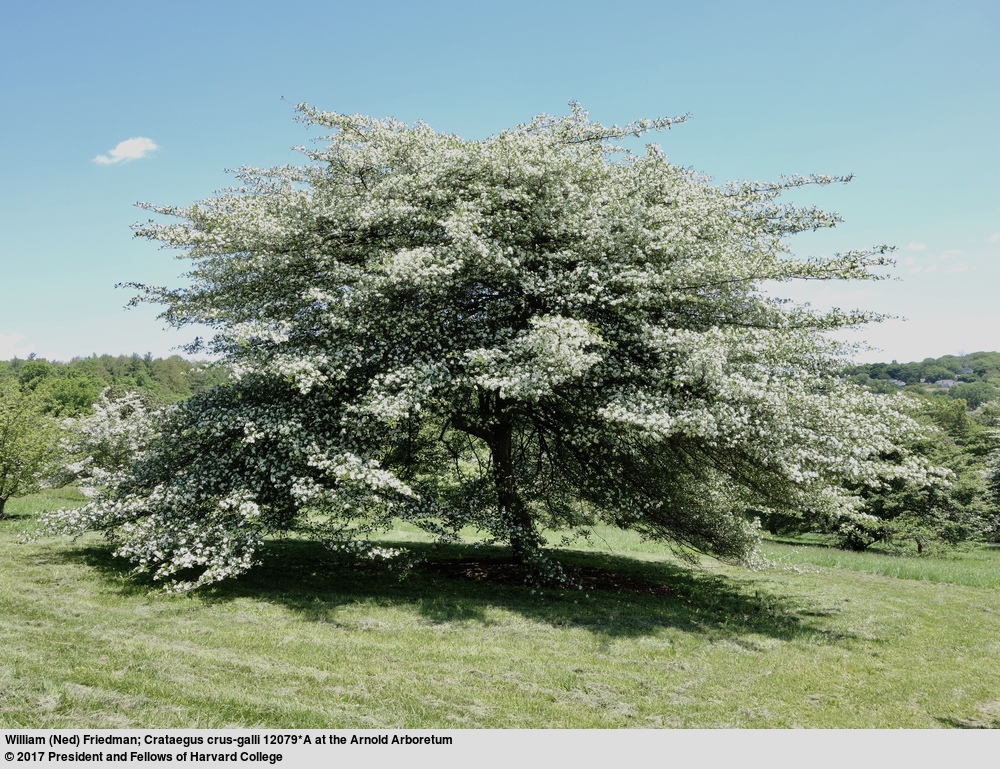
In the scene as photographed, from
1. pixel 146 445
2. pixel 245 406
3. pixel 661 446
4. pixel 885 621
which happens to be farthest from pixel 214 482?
pixel 885 621

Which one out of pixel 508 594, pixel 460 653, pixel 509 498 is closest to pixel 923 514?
pixel 509 498

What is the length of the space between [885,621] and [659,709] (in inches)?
371

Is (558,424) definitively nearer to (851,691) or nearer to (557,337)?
(557,337)

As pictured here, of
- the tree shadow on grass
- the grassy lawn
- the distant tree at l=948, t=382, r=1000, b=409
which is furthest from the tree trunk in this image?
the distant tree at l=948, t=382, r=1000, b=409

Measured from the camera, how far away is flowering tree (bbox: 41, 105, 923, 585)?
40.8 ft

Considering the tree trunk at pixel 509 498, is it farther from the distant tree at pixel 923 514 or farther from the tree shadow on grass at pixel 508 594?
the distant tree at pixel 923 514

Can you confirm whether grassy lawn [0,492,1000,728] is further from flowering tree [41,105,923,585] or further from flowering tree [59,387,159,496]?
flowering tree [59,387,159,496]

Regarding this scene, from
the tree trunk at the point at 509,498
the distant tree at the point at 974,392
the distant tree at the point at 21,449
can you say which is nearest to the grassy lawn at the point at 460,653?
the tree trunk at the point at 509,498

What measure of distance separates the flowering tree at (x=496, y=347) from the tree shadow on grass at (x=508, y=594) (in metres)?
1.25

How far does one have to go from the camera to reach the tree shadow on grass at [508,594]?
12.8m

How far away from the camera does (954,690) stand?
31.6 feet

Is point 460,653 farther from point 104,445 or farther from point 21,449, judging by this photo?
point 21,449

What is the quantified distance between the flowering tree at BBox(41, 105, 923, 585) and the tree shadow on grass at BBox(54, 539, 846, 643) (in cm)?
125

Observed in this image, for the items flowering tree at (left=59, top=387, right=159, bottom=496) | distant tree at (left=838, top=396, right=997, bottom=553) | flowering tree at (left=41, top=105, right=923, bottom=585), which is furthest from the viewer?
distant tree at (left=838, top=396, right=997, bottom=553)
